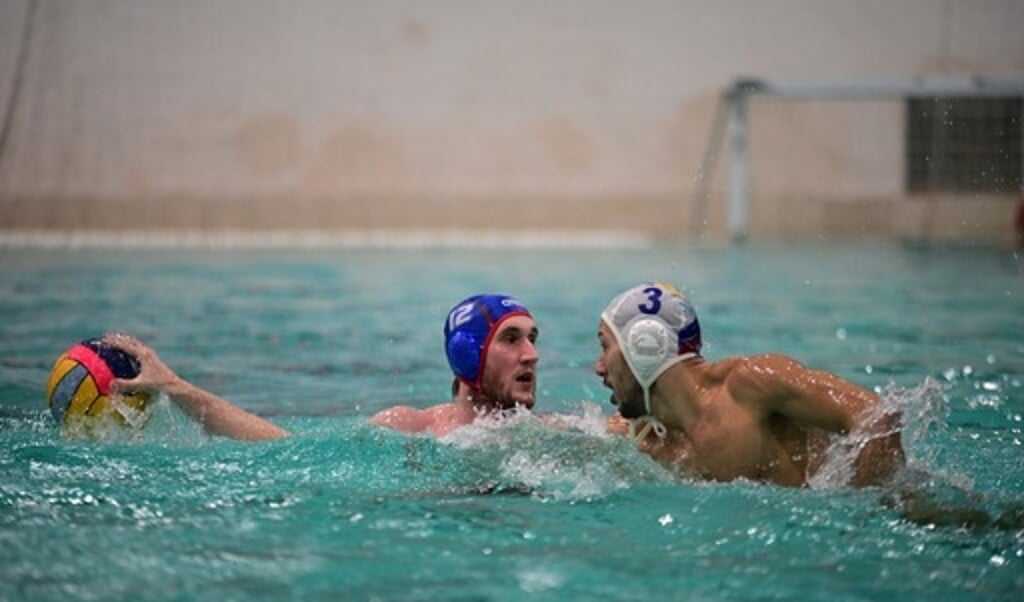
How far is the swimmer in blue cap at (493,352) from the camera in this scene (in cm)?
450

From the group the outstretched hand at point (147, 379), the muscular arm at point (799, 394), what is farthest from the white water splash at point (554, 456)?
the outstretched hand at point (147, 379)

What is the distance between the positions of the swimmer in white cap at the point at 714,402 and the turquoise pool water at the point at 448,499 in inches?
3.1

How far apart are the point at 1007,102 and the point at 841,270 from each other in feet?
13.5

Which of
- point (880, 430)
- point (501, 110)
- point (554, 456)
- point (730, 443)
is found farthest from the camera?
point (501, 110)

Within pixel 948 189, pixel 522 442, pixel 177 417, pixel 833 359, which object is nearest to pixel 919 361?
pixel 833 359

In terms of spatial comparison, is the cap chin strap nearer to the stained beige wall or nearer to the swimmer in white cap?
the swimmer in white cap

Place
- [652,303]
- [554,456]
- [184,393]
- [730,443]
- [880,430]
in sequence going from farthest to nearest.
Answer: [184,393]
[554,456]
[652,303]
[730,443]
[880,430]

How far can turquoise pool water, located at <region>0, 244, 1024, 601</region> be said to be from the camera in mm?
3145

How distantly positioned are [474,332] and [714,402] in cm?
93

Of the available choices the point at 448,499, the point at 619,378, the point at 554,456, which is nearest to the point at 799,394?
the point at 619,378

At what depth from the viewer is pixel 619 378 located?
396 centimetres

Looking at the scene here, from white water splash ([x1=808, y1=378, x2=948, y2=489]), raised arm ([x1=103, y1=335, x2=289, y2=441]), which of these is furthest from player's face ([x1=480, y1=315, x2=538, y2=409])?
white water splash ([x1=808, y1=378, x2=948, y2=489])

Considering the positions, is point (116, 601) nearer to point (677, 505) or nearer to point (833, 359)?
point (677, 505)

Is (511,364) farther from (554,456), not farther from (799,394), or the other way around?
(799,394)
